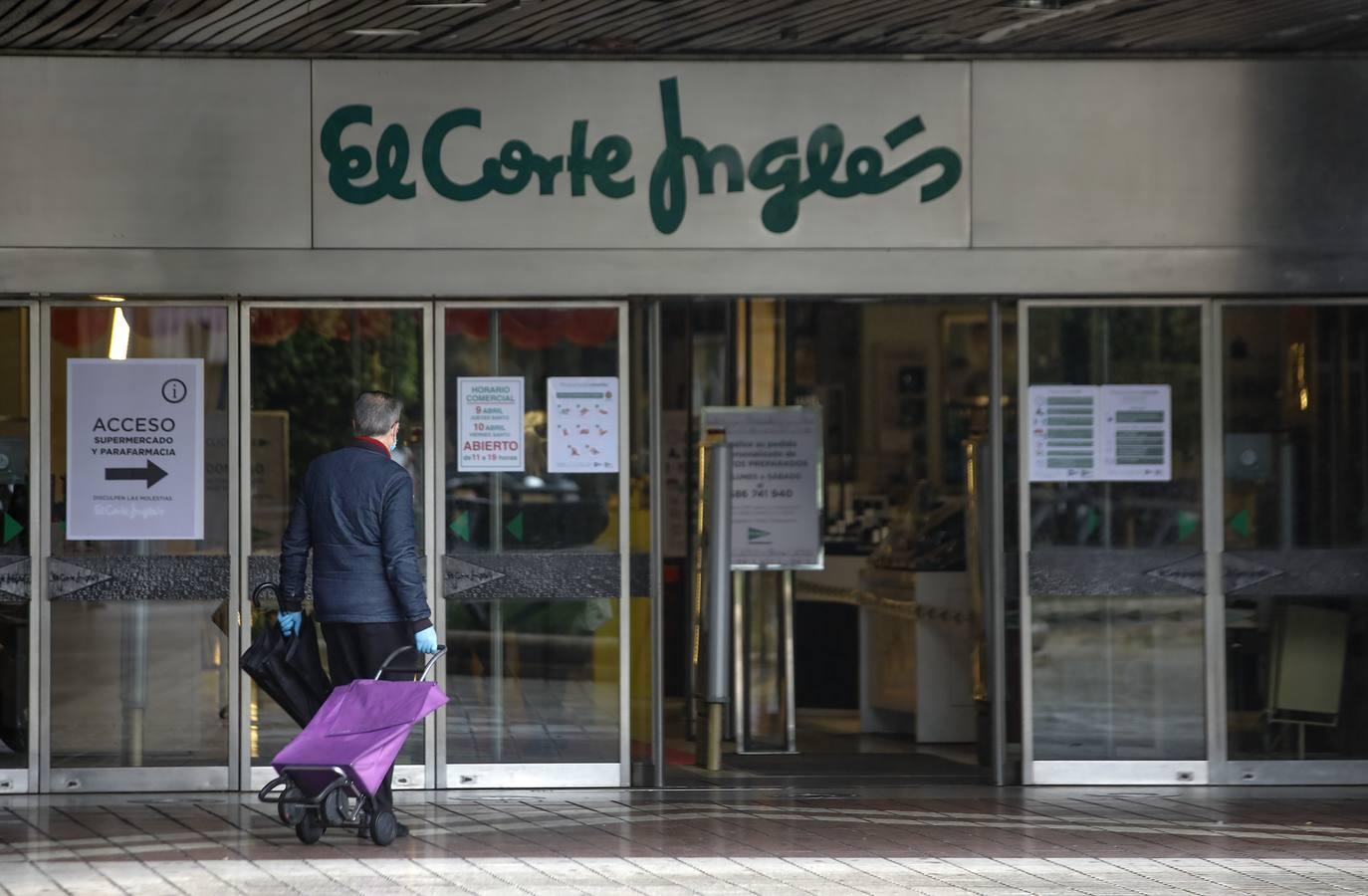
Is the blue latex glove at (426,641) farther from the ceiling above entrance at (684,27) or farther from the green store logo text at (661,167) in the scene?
the ceiling above entrance at (684,27)

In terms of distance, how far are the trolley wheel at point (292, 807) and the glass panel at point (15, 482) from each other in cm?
208

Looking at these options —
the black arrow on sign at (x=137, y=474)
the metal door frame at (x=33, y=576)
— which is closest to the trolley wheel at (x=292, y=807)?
the metal door frame at (x=33, y=576)

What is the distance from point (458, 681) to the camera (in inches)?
331

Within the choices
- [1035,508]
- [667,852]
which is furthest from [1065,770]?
[667,852]

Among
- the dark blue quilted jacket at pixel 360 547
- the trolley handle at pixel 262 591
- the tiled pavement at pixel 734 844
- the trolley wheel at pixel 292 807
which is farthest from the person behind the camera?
the trolley handle at pixel 262 591

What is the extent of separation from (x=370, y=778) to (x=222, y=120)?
322cm

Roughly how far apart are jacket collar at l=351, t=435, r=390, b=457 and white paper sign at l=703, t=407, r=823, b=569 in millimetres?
3300

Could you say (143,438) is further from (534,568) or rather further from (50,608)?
(534,568)

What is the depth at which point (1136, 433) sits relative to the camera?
8516mm

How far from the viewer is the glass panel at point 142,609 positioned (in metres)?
8.25

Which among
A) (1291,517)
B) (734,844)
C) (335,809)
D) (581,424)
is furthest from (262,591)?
(1291,517)

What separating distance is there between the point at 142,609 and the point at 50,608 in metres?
0.40

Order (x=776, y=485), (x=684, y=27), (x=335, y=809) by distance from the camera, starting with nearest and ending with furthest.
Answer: (x=335, y=809), (x=684, y=27), (x=776, y=485)

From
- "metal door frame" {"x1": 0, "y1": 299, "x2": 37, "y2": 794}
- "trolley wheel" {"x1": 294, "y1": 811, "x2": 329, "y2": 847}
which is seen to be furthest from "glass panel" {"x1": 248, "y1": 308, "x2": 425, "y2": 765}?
"trolley wheel" {"x1": 294, "y1": 811, "x2": 329, "y2": 847}
